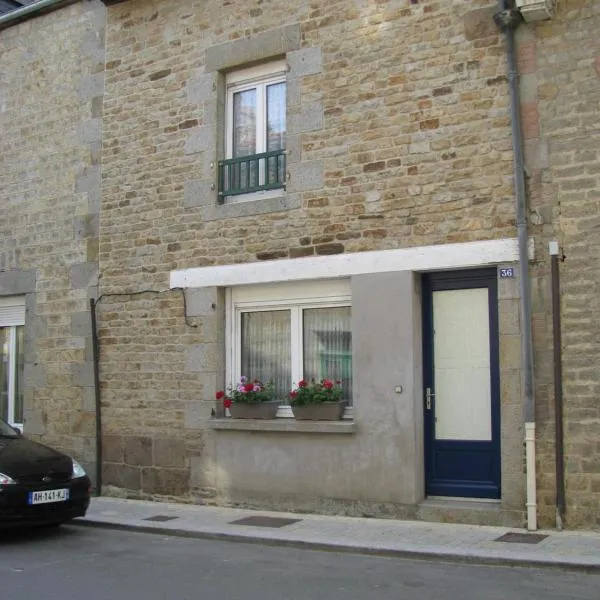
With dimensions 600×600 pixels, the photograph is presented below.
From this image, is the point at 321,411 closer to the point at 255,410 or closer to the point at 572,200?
the point at 255,410

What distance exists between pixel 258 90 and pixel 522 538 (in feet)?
19.8

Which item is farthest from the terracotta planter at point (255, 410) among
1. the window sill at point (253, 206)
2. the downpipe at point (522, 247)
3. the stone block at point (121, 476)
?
the downpipe at point (522, 247)

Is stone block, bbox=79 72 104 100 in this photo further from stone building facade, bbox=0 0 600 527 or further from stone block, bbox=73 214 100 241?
stone block, bbox=73 214 100 241

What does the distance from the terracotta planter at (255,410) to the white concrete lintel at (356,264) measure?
1.42 metres

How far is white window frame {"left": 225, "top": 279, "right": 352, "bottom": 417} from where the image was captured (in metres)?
9.71

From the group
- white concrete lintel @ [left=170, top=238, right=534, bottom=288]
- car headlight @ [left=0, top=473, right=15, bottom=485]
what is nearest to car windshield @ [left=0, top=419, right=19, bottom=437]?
car headlight @ [left=0, top=473, right=15, bottom=485]

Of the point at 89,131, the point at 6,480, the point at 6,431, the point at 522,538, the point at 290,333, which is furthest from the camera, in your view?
the point at 89,131

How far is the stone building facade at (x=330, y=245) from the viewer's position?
8.32 meters

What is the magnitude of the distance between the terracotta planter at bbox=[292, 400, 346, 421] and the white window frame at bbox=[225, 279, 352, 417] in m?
0.43

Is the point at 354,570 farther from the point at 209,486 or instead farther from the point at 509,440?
the point at 209,486

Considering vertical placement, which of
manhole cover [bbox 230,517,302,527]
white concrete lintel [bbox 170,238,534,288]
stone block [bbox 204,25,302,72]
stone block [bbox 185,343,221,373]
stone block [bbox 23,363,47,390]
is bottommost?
manhole cover [bbox 230,517,302,527]

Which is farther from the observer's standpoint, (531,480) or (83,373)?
(83,373)

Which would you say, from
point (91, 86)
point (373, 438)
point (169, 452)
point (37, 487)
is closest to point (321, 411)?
point (373, 438)

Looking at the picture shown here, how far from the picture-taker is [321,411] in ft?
30.9
